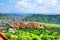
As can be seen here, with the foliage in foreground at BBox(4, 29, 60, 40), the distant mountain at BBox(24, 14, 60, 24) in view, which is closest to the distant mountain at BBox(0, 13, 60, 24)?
the distant mountain at BBox(24, 14, 60, 24)

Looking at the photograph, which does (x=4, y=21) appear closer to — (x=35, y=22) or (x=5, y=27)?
(x=5, y=27)

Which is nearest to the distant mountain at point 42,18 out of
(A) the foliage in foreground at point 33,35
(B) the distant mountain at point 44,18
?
(B) the distant mountain at point 44,18

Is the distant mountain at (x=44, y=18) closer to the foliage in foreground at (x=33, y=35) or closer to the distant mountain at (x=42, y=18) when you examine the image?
the distant mountain at (x=42, y=18)

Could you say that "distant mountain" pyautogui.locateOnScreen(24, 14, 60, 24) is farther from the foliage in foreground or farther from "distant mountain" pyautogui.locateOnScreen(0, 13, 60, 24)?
the foliage in foreground

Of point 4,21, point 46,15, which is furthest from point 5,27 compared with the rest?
point 46,15

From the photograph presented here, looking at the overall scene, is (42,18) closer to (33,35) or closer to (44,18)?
(44,18)

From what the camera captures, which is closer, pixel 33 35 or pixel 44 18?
pixel 33 35

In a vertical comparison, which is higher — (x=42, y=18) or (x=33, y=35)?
(x=42, y=18)

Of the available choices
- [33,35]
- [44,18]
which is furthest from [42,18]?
[33,35]
